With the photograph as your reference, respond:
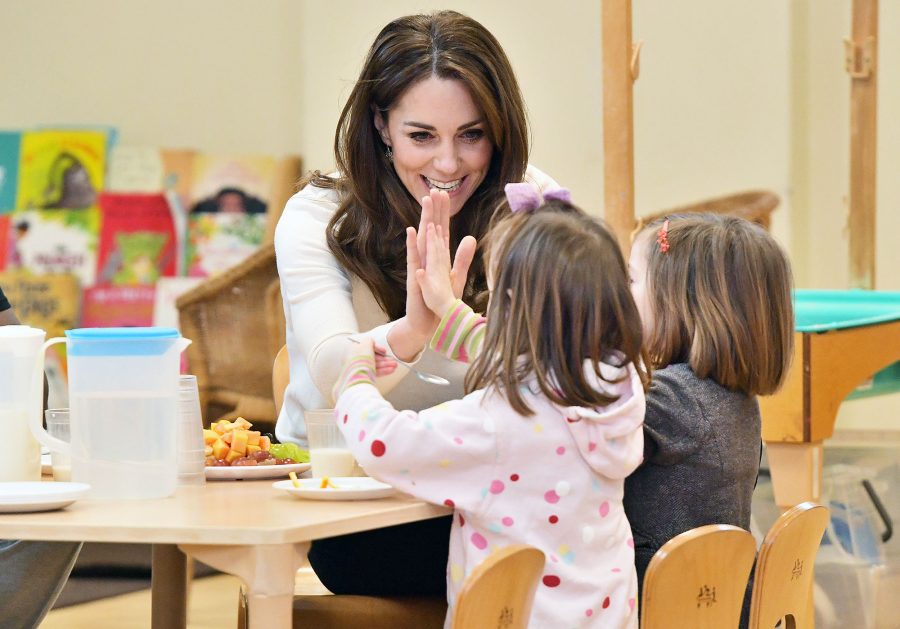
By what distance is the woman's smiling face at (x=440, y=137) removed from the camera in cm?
193

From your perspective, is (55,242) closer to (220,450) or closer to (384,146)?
(384,146)

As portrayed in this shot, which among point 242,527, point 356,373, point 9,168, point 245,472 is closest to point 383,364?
point 356,373

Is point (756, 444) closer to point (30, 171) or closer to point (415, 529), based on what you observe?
point (415, 529)

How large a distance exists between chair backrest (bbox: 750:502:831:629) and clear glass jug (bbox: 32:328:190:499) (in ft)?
2.30

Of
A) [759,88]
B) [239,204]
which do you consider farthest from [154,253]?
[759,88]

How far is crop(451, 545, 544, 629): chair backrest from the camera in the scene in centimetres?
116

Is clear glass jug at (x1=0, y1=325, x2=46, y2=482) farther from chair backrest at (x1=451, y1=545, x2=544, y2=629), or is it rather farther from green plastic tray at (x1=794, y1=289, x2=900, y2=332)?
green plastic tray at (x1=794, y1=289, x2=900, y2=332)

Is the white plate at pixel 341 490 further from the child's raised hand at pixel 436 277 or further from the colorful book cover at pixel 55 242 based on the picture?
the colorful book cover at pixel 55 242

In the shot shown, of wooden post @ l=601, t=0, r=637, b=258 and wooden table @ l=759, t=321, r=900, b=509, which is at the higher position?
wooden post @ l=601, t=0, r=637, b=258

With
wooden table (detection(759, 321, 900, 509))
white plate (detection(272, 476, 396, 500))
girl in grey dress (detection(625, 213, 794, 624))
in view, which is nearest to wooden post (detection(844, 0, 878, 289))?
wooden table (detection(759, 321, 900, 509))

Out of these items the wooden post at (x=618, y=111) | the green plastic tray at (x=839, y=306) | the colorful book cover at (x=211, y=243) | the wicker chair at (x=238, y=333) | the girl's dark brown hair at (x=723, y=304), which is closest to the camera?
the girl's dark brown hair at (x=723, y=304)

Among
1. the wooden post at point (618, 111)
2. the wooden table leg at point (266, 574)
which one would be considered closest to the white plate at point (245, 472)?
the wooden table leg at point (266, 574)

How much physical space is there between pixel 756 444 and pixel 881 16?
431cm

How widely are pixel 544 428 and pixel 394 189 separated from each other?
772 mm
